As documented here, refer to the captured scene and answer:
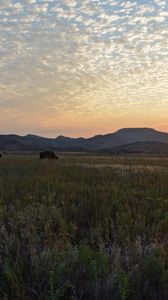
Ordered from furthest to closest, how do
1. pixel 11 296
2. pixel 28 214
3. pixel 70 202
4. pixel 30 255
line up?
1. pixel 70 202
2. pixel 28 214
3. pixel 30 255
4. pixel 11 296

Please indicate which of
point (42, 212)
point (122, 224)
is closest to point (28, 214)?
point (42, 212)

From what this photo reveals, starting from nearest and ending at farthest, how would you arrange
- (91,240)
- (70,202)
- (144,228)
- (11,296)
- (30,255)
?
(11,296) < (30,255) < (91,240) < (144,228) < (70,202)

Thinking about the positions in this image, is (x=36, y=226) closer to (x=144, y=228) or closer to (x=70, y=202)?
(x=144, y=228)

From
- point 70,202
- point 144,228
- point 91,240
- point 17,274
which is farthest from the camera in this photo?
point 70,202

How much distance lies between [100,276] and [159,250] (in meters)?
0.95

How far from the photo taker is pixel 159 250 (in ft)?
16.0

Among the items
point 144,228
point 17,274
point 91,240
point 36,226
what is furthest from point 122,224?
point 17,274

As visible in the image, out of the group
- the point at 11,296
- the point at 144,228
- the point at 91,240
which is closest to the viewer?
the point at 11,296

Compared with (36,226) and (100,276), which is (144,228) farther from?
(100,276)

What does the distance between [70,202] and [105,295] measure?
5.17 meters

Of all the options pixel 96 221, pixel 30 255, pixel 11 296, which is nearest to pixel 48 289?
pixel 11 296

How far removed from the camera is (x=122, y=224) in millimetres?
6590

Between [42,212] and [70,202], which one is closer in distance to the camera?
[42,212]

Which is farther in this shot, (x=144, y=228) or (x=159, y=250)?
(x=144, y=228)
